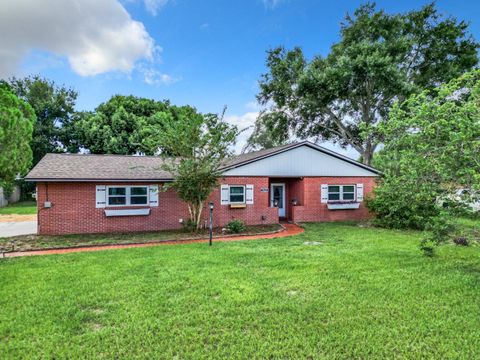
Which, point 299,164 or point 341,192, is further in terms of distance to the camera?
point 341,192

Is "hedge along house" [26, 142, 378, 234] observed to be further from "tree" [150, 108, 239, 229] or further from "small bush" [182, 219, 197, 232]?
"tree" [150, 108, 239, 229]

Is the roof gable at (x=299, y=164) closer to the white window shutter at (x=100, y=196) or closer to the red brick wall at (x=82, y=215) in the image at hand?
the red brick wall at (x=82, y=215)

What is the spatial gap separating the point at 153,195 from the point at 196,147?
2995 millimetres

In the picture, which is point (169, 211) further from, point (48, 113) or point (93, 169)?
point (48, 113)

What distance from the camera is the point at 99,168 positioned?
11.6m

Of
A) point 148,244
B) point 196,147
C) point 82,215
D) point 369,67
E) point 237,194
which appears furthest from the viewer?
point 369,67

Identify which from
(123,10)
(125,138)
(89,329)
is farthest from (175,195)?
(125,138)

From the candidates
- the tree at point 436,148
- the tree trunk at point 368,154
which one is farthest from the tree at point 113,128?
the tree at point 436,148

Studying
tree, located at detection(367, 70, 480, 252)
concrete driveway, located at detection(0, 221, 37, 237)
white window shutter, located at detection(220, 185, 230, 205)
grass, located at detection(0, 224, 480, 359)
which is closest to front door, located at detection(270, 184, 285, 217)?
white window shutter, located at detection(220, 185, 230, 205)

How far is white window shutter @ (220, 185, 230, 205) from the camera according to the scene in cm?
1258

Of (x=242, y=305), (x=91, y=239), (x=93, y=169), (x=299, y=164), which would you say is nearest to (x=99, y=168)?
(x=93, y=169)

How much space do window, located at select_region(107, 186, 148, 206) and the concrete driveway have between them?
345 cm

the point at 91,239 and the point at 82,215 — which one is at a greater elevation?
the point at 82,215

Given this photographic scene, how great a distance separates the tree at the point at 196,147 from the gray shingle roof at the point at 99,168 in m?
1.41
